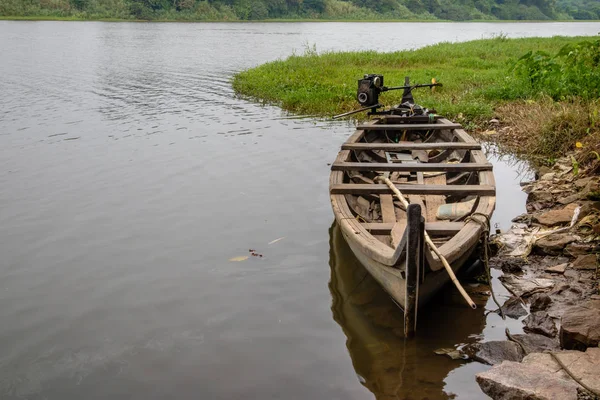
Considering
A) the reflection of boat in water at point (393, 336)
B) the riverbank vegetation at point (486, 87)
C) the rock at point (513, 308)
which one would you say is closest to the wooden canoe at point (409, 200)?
the reflection of boat in water at point (393, 336)

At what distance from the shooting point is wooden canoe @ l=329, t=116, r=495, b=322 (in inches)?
152

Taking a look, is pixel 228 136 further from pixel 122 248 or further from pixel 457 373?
pixel 457 373

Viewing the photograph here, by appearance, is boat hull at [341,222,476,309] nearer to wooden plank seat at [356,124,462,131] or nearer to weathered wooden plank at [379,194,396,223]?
weathered wooden plank at [379,194,396,223]

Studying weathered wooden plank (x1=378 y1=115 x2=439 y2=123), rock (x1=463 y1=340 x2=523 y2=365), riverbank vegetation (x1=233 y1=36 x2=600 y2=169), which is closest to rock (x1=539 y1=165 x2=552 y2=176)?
riverbank vegetation (x1=233 y1=36 x2=600 y2=169)

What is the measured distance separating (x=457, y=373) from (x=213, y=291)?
2222mm

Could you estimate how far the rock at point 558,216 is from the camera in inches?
222

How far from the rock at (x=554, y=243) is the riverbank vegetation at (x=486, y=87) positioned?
1.77 meters

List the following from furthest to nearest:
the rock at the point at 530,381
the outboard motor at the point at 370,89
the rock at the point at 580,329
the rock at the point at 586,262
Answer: the outboard motor at the point at 370,89
the rock at the point at 586,262
the rock at the point at 580,329
the rock at the point at 530,381

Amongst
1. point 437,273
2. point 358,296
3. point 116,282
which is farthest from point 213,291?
point 437,273

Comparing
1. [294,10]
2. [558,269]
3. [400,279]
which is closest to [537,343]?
[400,279]

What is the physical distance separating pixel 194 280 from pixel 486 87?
33.8 ft

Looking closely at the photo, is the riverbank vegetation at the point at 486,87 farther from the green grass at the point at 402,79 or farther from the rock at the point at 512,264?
the rock at the point at 512,264

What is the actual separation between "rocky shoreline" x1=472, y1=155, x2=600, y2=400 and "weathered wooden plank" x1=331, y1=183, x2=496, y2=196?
74 cm

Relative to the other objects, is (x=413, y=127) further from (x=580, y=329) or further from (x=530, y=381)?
(x=530, y=381)
